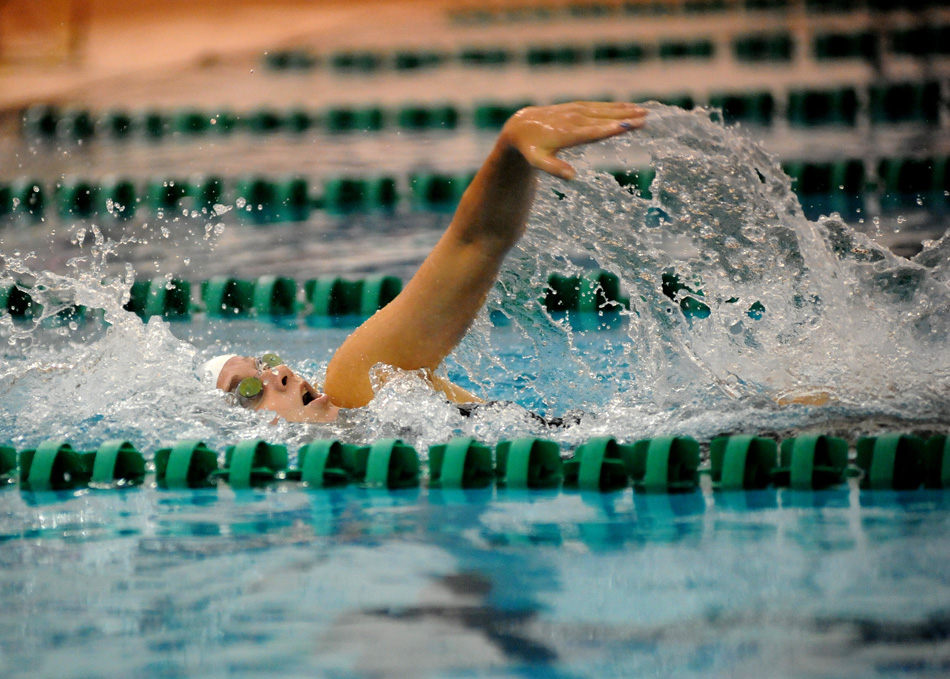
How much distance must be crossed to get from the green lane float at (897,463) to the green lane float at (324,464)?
1130mm

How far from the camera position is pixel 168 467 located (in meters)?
2.54

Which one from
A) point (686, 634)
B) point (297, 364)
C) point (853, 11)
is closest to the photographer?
point (686, 634)

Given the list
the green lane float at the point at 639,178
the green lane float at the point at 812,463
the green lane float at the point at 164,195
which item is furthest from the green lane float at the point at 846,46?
the green lane float at the point at 812,463

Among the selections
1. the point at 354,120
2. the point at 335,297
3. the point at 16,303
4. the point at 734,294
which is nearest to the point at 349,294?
the point at 335,297

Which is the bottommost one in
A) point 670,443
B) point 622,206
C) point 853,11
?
point 670,443

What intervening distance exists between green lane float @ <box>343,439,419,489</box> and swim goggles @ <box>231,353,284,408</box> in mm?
265

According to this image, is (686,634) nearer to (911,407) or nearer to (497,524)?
(497,524)

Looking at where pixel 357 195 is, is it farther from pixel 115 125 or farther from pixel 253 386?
pixel 253 386

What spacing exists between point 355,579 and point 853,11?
9128 mm

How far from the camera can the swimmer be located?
215cm

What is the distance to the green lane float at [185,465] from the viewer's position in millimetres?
2521

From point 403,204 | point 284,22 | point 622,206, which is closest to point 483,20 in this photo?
point 284,22

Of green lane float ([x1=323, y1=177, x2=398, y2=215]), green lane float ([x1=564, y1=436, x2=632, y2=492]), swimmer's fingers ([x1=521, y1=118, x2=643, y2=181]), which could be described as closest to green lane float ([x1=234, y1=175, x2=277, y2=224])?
green lane float ([x1=323, y1=177, x2=398, y2=215])

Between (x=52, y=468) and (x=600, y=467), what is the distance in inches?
50.0
